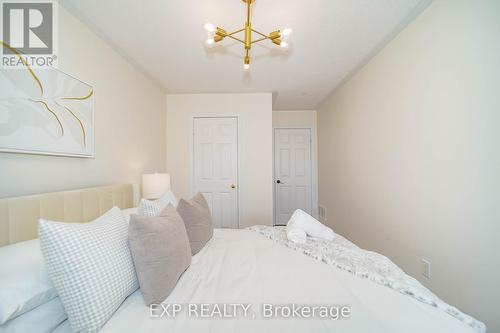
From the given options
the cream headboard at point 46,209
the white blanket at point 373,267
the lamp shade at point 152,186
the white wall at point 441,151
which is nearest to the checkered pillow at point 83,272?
the cream headboard at point 46,209

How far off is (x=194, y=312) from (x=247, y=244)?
0.77 m

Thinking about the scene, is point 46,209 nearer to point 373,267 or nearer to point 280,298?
point 280,298

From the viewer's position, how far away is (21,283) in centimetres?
73

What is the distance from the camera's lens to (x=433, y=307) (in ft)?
2.79

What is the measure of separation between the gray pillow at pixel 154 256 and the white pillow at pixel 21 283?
1.02 ft

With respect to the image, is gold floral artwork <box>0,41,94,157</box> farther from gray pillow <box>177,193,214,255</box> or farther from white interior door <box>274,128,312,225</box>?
white interior door <box>274,128,312,225</box>

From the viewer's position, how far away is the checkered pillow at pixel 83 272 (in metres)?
0.70

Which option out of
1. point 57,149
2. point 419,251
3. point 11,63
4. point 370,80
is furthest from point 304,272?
point 370,80

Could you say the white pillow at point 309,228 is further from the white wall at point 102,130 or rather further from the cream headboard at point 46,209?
the white wall at point 102,130

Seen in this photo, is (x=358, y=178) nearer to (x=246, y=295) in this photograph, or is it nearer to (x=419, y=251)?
(x=419, y=251)

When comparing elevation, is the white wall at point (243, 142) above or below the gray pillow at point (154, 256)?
above

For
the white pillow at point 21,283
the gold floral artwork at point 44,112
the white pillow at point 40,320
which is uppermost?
the gold floral artwork at point 44,112

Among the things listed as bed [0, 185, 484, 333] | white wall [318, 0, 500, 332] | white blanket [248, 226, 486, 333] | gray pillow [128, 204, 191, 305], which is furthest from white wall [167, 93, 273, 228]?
gray pillow [128, 204, 191, 305]

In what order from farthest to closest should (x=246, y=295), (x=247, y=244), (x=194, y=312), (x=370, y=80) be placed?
(x=370, y=80) < (x=247, y=244) < (x=246, y=295) < (x=194, y=312)
